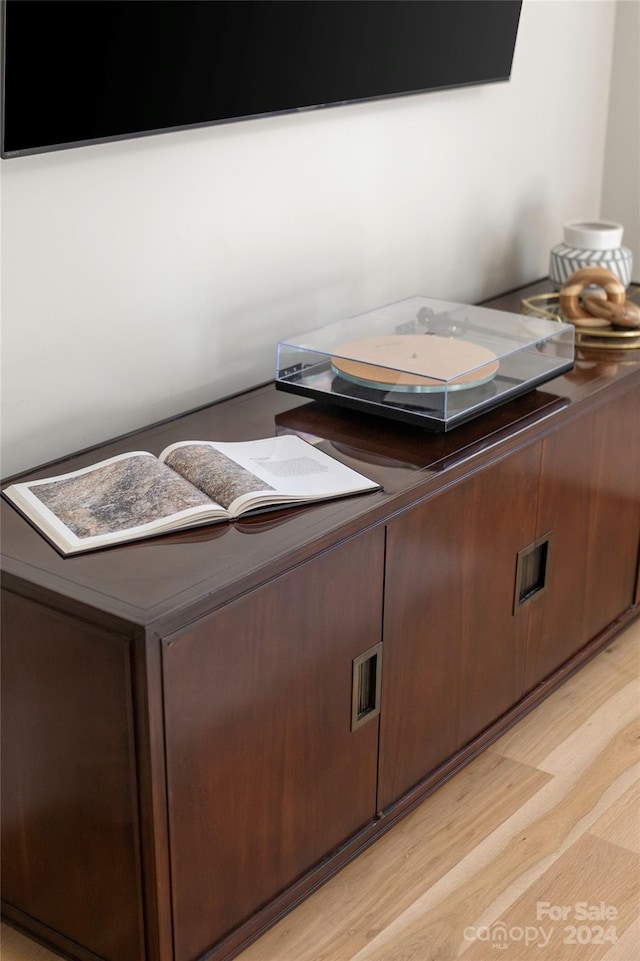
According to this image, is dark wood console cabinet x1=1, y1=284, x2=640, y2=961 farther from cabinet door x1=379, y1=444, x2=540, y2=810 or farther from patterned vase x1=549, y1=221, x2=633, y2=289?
patterned vase x1=549, y1=221, x2=633, y2=289

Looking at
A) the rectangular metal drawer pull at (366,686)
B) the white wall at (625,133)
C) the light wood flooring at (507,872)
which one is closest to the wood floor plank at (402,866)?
the light wood flooring at (507,872)

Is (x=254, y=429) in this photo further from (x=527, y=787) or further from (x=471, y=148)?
(x=471, y=148)

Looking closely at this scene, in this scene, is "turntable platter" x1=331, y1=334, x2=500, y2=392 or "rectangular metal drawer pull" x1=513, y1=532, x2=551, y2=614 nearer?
"turntable platter" x1=331, y1=334, x2=500, y2=392

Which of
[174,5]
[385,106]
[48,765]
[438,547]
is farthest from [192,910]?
[385,106]

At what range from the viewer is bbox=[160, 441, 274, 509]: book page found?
5.20ft

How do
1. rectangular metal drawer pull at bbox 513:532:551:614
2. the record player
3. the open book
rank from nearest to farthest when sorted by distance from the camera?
the open book < the record player < rectangular metal drawer pull at bbox 513:532:551:614

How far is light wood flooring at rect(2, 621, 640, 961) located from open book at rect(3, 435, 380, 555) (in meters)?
0.62

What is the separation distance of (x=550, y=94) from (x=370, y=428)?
50.3 inches

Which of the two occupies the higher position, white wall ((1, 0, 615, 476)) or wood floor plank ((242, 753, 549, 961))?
white wall ((1, 0, 615, 476))

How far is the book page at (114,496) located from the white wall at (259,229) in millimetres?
174

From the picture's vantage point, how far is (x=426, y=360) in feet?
6.46

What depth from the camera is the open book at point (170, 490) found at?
4.96 feet

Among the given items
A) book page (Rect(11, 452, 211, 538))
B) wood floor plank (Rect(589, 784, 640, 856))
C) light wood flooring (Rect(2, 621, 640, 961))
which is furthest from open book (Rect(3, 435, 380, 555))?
wood floor plank (Rect(589, 784, 640, 856))

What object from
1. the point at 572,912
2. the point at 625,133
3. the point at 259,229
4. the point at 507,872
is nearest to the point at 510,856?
the point at 507,872
